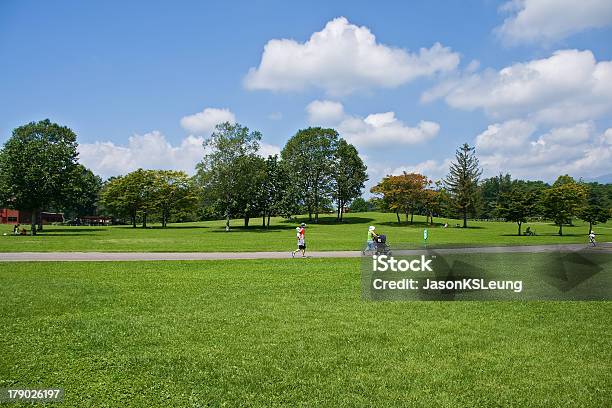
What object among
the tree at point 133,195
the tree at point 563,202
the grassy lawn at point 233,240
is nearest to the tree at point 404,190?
the grassy lawn at point 233,240

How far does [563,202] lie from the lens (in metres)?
62.1

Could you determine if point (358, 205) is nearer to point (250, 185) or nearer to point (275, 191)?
point (275, 191)

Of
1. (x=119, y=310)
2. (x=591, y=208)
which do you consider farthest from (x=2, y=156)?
(x=591, y=208)

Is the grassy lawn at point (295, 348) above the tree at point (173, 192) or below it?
below

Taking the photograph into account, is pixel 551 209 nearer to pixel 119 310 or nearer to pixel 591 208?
pixel 591 208

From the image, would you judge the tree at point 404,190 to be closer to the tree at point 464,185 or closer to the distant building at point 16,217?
the tree at point 464,185

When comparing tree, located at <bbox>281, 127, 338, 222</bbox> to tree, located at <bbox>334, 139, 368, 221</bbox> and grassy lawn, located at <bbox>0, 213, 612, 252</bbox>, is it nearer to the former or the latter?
tree, located at <bbox>334, 139, 368, 221</bbox>

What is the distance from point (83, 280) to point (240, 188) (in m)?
50.8

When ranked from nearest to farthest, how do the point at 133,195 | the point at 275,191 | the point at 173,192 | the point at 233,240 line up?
the point at 233,240 < the point at 275,191 < the point at 133,195 < the point at 173,192

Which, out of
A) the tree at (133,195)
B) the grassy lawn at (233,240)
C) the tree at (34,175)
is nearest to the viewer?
the grassy lawn at (233,240)

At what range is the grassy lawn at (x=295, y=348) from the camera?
21.5 ft

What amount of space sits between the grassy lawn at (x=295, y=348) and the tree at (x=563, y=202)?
56.2 meters

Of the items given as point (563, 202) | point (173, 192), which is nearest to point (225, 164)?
point (173, 192)

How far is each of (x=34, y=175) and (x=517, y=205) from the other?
63019mm
